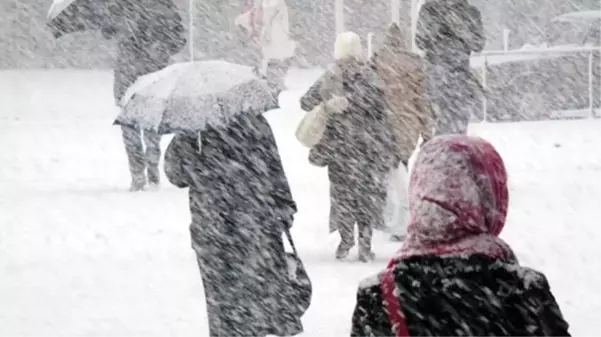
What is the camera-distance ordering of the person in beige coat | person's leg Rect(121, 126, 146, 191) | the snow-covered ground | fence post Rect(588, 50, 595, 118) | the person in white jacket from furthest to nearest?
the person in white jacket
fence post Rect(588, 50, 595, 118)
person's leg Rect(121, 126, 146, 191)
the person in beige coat
the snow-covered ground

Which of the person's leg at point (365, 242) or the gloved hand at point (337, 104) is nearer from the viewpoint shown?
the gloved hand at point (337, 104)

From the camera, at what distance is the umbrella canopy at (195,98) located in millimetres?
5676

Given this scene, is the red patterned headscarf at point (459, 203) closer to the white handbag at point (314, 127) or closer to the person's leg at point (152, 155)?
the white handbag at point (314, 127)

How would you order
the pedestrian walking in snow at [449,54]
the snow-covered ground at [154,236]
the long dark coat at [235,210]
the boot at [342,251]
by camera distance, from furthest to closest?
the pedestrian walking in snow at [449,54], the boot at [342,251], the snow-covered ground at [154,236], the long dark coat at [235,210]

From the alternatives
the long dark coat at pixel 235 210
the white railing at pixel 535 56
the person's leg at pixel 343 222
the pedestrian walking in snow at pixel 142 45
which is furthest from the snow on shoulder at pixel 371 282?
the white railing at pixel 535 56

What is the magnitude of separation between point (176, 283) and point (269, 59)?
14.0 meters

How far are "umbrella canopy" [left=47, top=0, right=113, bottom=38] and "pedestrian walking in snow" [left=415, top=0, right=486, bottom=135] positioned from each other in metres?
2.93

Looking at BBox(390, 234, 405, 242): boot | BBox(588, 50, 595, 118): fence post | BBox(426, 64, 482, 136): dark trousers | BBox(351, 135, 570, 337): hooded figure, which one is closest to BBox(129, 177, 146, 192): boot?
BBox(426, 64, 482, 136): dark trousers

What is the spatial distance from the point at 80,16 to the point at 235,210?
22.0 feet

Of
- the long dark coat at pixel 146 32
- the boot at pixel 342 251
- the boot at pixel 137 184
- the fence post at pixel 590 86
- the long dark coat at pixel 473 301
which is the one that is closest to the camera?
the long dark coat at pixel 473 301

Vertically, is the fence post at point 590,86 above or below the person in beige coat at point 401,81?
below

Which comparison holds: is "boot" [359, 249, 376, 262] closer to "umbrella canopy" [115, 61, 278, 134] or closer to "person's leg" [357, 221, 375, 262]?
"person's leg" [357, 221, 375, 262]

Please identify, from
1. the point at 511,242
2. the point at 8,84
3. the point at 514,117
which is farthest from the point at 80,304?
the point at 8,84

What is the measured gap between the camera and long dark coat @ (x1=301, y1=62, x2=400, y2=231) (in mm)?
8398
